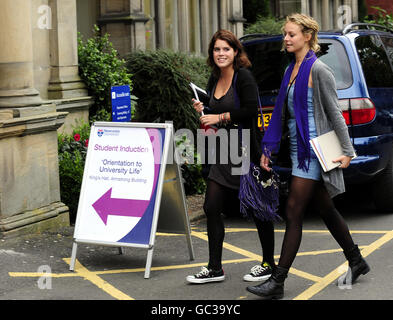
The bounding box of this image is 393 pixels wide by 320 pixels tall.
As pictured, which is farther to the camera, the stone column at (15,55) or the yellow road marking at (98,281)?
the stone column at (15,55)

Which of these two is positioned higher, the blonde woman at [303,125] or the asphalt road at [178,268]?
the blonde woman at [303,125]

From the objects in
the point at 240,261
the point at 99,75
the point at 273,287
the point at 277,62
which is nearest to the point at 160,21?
the point at 99,75

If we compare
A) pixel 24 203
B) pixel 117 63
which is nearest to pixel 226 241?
pixel 24 203

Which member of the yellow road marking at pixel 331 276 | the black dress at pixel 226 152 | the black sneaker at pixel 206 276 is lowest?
the yellow road marking at pixel 331 276

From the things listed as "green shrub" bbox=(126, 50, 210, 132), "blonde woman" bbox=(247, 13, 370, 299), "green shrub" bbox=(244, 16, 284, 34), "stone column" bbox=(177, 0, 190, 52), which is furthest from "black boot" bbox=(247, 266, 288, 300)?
"green shrub" bbox=(244, 16, 284, 34)

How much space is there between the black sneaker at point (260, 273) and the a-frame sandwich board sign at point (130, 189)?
33.0 inches

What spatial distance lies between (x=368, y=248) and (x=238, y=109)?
6.70 ft

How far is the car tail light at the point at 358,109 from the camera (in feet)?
27.0

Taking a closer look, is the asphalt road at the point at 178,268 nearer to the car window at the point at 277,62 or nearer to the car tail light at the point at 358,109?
the car tail light at the point at 358,109

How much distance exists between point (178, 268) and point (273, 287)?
134 centimetres

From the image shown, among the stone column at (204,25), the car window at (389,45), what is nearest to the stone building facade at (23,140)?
the car window at (389,45)

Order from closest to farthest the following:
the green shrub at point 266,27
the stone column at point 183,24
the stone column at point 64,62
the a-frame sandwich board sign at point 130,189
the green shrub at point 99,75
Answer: the a-frame sandwich board sign at point 130,189
the stone column at point 64,62
the green shrub at point 99,75
the stone column at point 183,24
the green shrub at point 266,27

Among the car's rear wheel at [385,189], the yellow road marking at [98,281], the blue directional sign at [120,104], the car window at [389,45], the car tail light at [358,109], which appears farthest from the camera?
the car window at [389,45]

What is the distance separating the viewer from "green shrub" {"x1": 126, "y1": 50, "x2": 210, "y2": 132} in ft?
35.5
